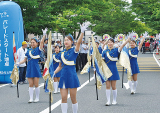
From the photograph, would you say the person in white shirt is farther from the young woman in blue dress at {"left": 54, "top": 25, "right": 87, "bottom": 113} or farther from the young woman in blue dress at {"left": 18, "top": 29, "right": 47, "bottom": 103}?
the young woman in blue dress at {"left": 54, "top": 25, "right": 87, "bottom": 113}

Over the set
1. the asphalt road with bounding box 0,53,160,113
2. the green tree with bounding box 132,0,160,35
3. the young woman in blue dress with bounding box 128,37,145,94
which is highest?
the green tree with bounding box 132,0,160,35

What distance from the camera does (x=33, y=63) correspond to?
9.59 meters

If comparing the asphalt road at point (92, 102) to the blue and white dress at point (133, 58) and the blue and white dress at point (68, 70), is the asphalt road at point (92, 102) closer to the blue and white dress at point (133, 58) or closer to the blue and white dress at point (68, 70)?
the blue and white dress at point (133, 58)

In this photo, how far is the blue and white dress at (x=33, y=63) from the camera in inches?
372

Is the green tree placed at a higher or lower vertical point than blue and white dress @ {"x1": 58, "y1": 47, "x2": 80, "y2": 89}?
higher

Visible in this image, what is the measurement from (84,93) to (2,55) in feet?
16.5

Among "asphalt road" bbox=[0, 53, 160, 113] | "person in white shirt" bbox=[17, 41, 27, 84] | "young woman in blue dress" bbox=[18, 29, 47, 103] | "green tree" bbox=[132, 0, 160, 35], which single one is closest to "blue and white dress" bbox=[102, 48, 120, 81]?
"asphalt road" bbox=[0, 53, 160, 113]

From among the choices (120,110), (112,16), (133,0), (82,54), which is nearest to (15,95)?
(120,110)

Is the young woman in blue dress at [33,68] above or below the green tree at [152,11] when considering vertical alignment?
below

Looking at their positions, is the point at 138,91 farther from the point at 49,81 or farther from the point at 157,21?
the point at 157,21

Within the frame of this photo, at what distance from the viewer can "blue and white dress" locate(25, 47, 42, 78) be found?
945cm

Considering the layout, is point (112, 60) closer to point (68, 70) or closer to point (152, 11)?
point (68, 70)

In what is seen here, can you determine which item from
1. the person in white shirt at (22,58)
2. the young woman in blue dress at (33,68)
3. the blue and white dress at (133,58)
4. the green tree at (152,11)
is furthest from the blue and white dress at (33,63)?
the green tree at (152,11)

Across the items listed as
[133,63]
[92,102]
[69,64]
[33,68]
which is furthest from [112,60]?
[69,64]
